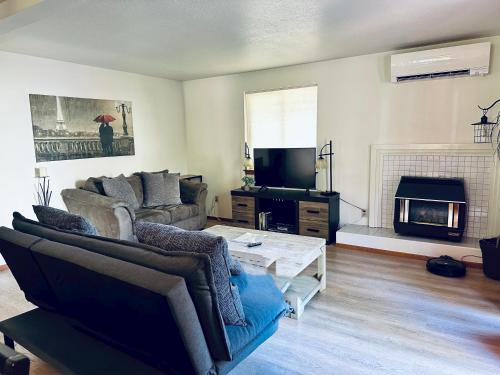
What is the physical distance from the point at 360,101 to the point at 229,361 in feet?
12.8

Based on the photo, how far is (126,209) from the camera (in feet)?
13.9

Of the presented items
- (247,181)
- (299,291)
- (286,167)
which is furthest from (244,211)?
(299,291)

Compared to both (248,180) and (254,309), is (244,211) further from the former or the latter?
(254,309)

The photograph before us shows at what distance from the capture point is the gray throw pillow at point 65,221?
2.28 meters

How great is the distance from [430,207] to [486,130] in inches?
40.9

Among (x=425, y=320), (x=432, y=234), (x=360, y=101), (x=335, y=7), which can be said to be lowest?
(x=425, y=320)

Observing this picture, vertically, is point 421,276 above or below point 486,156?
below

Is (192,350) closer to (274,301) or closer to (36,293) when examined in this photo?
(274,301)

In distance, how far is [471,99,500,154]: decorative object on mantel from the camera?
3882mm

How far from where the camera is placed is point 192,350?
1484 millimetres

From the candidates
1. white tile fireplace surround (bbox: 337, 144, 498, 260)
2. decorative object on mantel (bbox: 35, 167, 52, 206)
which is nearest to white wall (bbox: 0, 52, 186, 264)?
decorative object on mantel (bbox: 35, 167, 52, 206)

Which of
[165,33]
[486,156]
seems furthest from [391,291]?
[165,33]

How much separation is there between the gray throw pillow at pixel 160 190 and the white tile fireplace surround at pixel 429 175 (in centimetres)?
241

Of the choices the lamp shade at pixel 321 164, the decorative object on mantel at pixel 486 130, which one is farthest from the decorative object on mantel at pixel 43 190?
the decorative object on mantel at pixel 486 130
